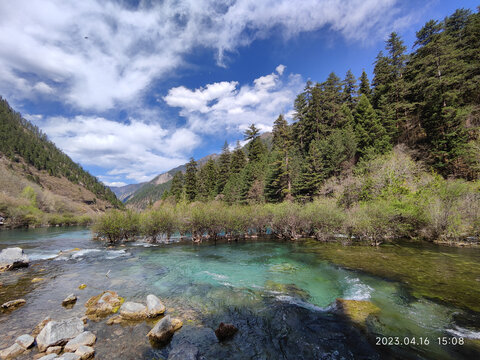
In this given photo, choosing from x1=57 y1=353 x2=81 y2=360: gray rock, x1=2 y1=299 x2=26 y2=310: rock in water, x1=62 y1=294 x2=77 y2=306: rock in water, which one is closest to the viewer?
x1=57 y1=353 x2=81 y2=360: gray rock

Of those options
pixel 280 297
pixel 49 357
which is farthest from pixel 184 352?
pixel 280 297

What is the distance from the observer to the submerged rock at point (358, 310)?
23.0 feet

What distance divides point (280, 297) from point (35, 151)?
164 m

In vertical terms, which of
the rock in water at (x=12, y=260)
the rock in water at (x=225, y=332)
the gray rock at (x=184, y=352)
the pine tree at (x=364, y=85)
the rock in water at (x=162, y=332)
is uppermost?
the pine tree at (x=364, y=85)

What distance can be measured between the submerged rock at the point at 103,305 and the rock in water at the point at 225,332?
173 inches

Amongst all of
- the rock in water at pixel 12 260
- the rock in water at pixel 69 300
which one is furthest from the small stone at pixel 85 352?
the rock in water at pixel 12 260

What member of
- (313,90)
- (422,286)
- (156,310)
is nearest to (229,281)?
(156,310)

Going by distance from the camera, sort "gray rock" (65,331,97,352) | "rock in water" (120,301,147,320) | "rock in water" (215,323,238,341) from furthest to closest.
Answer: "rock in water" (120,301,147,320)
"rock in water" (215,323,238,341)
"gray rock" (65,331,97,352)

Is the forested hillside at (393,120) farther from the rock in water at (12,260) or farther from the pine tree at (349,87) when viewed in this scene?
the rock in water at (12,260)

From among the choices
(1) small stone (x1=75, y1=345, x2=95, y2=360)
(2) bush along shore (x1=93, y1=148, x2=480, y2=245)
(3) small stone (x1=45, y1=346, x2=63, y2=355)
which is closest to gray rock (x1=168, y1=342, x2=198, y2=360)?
(1) small stone (x1=75, y1=345, x2=95, y2=360)

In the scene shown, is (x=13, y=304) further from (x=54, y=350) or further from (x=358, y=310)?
(x=358, y=310)

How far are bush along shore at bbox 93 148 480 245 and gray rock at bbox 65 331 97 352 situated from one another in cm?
1697

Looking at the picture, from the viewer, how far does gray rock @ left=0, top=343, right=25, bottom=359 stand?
510 centimetres

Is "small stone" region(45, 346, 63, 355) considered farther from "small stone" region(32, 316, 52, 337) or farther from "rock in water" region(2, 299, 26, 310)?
"rock in water" region(2, 299, 26, 310)
